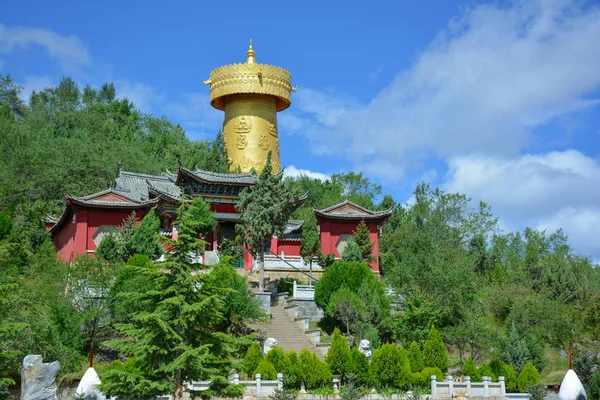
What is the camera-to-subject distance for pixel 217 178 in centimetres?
3119

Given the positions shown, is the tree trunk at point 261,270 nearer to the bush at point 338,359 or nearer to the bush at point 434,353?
the bush at point 338,359

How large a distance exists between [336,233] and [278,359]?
1394 cm

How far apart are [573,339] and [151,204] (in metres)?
15.8

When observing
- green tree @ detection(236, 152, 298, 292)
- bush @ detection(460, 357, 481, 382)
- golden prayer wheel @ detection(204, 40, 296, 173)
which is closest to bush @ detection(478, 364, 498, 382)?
bush @ detection(460, 357, 481, 382)

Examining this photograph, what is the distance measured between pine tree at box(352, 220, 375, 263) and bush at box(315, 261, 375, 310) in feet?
18.6

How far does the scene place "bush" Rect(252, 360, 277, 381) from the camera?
18859 millimetres

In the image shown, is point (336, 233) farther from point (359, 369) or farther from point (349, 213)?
point (359, 369)

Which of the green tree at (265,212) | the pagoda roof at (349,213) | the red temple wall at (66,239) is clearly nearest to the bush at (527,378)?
the green tree at (265,212)

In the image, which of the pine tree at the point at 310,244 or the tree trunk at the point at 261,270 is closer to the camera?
the tree trunk at the point at 261,270

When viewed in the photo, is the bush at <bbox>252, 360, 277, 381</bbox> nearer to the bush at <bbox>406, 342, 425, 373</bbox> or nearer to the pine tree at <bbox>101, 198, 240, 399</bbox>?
the pine tree at <bbox>101, 198, 240, 399</bbox>

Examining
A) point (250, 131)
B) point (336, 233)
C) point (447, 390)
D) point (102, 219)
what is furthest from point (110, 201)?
point (447, 390)

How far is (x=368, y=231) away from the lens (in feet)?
107

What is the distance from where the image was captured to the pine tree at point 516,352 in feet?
74.9

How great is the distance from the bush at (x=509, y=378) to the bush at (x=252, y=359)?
6.88m
